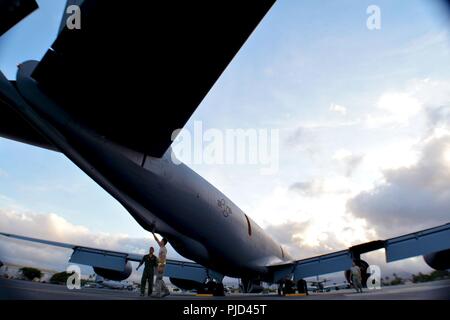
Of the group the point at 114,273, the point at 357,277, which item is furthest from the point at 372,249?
the point at 114,273

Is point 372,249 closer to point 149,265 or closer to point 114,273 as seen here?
point 149,265

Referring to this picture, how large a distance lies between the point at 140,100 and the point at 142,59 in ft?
2.92

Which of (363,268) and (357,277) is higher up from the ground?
(363,268)

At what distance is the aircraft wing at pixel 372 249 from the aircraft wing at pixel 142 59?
950 centimetres

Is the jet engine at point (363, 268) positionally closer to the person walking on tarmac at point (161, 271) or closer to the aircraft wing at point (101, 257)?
the aircraft wing at point (101, 257)

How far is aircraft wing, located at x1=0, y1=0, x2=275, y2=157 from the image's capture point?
2.97 m

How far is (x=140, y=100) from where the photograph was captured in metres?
4.33

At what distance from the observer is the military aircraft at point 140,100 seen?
121 inches

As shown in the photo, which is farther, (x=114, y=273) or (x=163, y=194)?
(x=114, y=273)

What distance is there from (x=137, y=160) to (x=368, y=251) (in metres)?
9.59

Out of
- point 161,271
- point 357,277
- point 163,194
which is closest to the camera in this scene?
point 161,271

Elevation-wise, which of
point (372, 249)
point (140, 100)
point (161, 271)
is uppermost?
point (140, 100)

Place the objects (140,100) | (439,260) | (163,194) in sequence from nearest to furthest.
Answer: (140,100) < (163,194) < (439,260)
